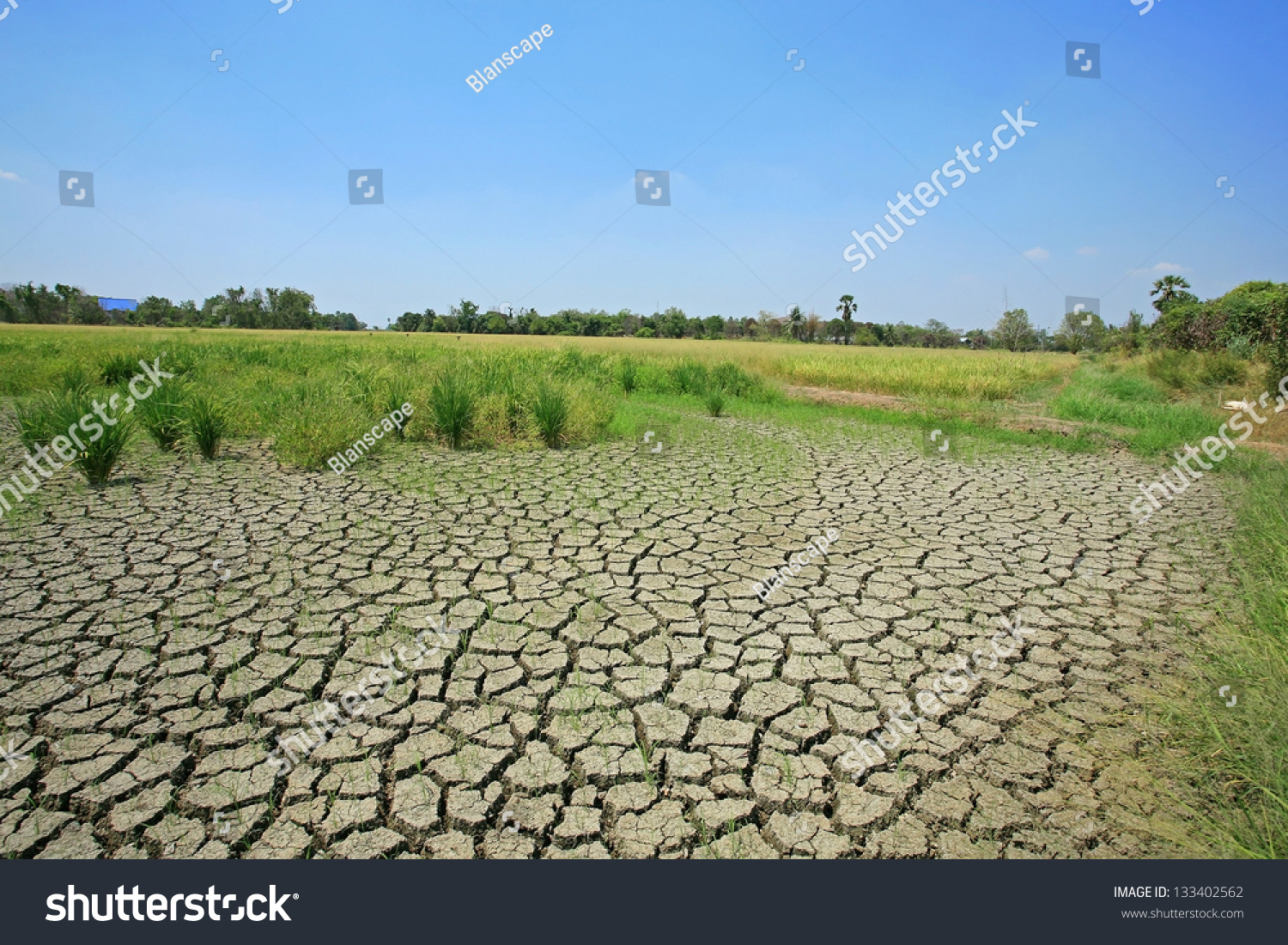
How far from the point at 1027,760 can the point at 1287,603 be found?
70.6 inches

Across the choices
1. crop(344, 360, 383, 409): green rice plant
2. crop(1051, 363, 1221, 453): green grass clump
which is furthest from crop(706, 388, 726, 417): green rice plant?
crop(1051, 363, 1221, 453): green grass clump

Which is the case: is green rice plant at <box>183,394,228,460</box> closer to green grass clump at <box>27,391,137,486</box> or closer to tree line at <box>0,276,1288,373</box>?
green grass clump at <box>27,391,137,486</box>

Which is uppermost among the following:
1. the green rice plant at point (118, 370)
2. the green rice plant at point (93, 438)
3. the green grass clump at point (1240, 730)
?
the green rice plant at point (118, 370)

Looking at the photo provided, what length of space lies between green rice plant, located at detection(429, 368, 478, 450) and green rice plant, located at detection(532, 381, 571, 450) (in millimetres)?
897

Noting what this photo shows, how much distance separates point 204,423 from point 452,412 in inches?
107

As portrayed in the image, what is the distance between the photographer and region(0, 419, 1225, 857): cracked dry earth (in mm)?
2127

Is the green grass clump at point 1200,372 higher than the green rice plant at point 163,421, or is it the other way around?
the green grass clump at point 1200,372

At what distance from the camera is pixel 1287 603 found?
121 inches

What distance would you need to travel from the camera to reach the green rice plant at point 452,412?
8266 mm

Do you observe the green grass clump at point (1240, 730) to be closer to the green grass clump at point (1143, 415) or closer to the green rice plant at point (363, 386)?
the green grass clump at point (1143, 415)

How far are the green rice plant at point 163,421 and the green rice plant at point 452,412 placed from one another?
9.32 ft

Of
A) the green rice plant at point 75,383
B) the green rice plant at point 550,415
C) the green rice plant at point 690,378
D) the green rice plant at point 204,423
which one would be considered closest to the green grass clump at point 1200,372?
the green rice plant at point 690,378
